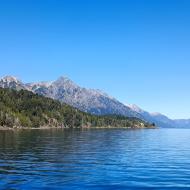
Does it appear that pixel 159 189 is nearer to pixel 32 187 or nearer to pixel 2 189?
pixel 32 187

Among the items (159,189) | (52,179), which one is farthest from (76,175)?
(159,189)

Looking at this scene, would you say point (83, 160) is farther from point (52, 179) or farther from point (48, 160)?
point (52, 179)

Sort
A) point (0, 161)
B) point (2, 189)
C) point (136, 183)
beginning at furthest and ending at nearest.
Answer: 1. point (0, 161)
2. point (136, 183)
3. point (2, 189)

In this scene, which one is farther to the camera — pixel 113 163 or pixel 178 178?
pixel 113 163

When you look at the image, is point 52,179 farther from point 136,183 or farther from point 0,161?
point 0,161

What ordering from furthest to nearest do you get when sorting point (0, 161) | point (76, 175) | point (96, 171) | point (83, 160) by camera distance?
point (83, 160) < point (0, 161) < point (96, 171) < point (76, 175)

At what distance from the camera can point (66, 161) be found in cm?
7356

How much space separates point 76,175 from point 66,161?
17.8 meters

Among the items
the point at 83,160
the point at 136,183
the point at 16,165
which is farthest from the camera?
the point at 83,160

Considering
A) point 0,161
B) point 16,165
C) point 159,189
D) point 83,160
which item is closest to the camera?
point 159,189

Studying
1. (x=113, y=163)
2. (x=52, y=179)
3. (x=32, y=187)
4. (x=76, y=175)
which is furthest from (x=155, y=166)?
(x=32, y=187)

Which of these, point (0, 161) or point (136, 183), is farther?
point (0, 161)

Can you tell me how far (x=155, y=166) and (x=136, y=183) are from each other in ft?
61.0

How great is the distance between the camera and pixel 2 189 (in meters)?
44.7
